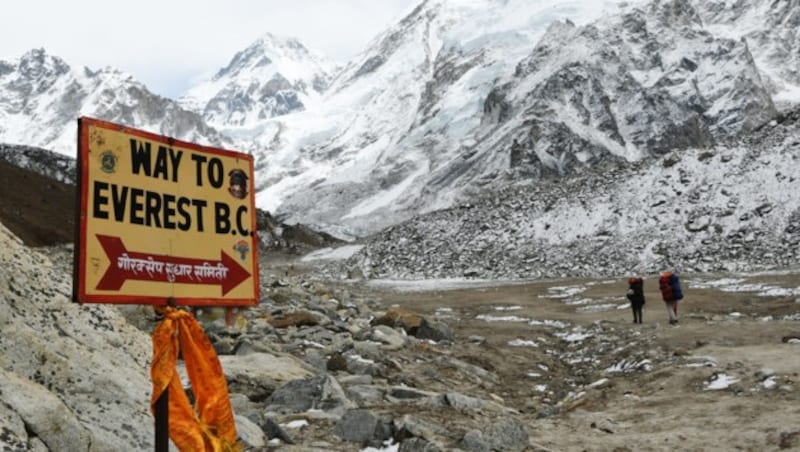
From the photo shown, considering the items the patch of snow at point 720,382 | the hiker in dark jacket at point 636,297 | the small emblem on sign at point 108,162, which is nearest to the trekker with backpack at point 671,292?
the hiker in dark jacket at point 636,297

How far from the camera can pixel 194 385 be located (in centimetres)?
507

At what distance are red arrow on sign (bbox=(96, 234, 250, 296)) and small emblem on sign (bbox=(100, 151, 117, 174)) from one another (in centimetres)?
44

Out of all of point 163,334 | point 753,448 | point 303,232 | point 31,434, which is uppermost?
point 303,232

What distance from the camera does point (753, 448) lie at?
8711 millimetres

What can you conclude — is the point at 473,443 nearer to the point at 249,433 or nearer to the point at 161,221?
the point at 249,433

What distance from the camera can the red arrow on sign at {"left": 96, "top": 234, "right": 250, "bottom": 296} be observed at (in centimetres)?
451

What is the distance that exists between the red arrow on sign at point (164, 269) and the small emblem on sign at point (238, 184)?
1.59 feet

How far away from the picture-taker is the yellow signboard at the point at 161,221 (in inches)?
176

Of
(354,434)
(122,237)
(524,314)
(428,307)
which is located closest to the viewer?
(122,237)

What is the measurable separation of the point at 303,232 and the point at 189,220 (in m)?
132

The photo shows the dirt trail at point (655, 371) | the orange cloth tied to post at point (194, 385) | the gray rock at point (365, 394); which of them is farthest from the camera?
the gray rock at point (365, 394)

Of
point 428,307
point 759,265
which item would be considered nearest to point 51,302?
point 428,307

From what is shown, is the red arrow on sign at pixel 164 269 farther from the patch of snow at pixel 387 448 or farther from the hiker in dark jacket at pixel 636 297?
the hiker in dark jacket at pixel 636 297

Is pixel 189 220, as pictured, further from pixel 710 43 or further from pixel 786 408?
pixel 710 43
